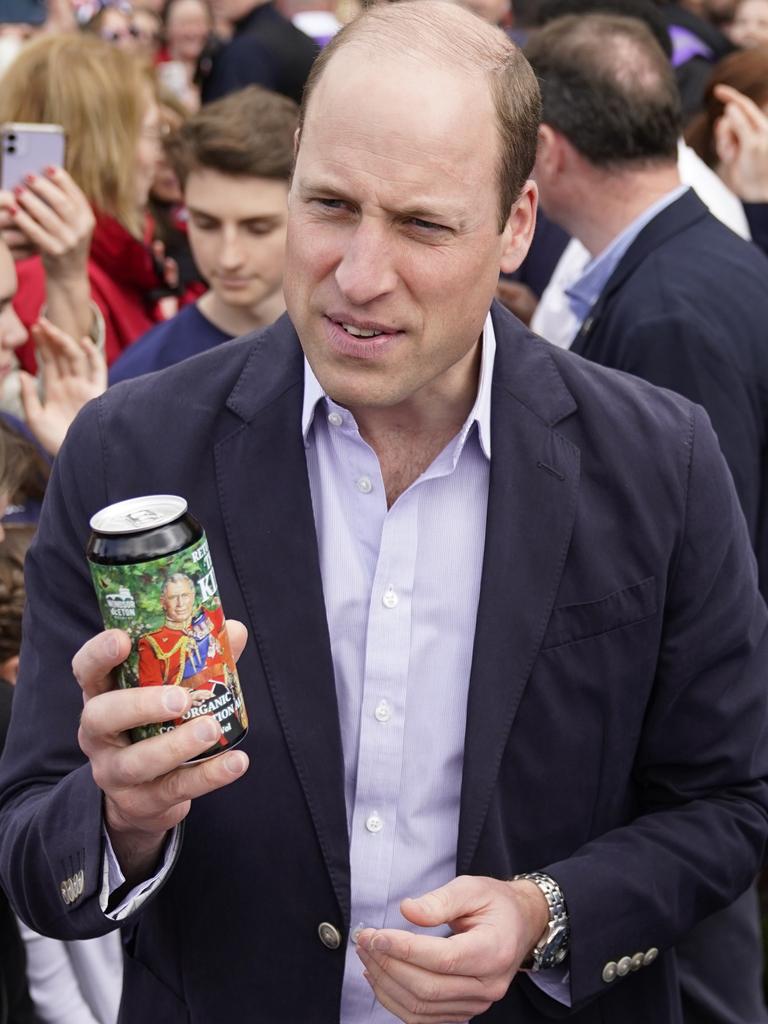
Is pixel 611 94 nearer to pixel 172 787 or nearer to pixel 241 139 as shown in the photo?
pixel 241 139

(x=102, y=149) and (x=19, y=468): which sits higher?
(x=102, y=149)

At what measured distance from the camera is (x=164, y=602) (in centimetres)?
143

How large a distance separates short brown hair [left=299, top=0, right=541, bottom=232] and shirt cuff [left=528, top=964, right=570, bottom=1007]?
1.06m

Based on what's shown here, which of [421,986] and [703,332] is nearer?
[421,986]

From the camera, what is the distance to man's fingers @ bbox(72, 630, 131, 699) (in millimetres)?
1431

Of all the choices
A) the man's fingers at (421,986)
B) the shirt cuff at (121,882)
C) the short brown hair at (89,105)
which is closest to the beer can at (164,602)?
the shirt cuff at (121,882)

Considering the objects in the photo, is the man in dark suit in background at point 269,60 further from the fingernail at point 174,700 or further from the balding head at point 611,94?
the fingernail at point 174,700

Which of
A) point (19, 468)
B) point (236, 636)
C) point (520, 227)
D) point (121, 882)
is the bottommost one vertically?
point (19, 468)

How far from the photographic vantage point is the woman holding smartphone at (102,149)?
4.60m

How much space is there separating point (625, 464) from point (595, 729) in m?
0.38

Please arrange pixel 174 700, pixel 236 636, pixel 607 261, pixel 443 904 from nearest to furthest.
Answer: pixel 174 700
pixel 236 636
pixel 443 904
pixel 607 261

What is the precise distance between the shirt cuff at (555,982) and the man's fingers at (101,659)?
2.67ft

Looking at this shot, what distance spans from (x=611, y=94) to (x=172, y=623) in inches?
112

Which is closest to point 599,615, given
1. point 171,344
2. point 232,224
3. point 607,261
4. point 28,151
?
point 607,261
